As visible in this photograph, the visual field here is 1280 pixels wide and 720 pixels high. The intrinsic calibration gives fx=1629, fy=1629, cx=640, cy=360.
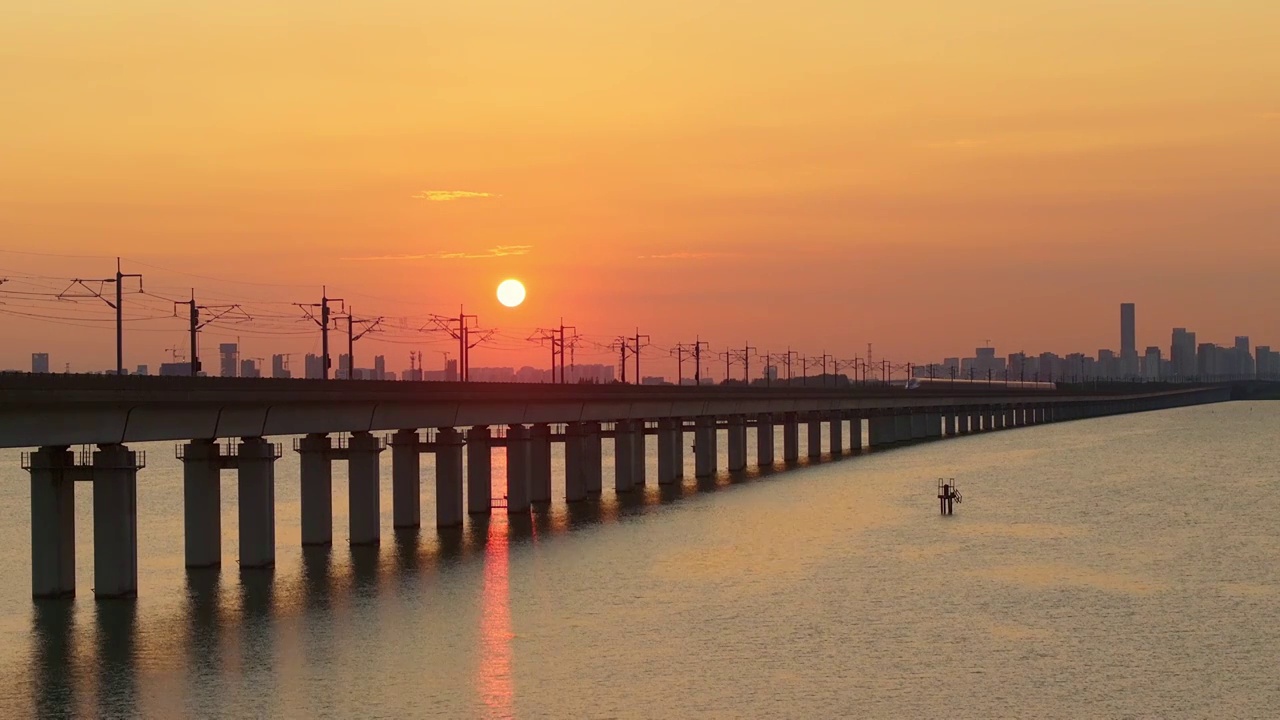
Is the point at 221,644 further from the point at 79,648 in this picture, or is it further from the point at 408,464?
the point at 408,464

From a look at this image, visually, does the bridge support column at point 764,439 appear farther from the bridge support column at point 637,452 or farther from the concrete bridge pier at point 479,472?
the concrete bridge pier at point 479,472

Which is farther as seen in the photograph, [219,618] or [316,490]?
[316,490]

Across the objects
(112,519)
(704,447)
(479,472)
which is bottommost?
(704,447)

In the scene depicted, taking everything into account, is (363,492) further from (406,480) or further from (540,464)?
(540,464)

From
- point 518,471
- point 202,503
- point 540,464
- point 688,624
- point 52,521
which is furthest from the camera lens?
point 540,464

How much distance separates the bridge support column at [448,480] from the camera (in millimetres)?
99500

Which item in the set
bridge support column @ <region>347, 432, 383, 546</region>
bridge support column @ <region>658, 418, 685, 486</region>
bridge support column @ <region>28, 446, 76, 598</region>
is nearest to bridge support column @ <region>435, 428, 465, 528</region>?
bridge support column @ <region>347, 432, 383, 546</region>

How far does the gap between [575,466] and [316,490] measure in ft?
132

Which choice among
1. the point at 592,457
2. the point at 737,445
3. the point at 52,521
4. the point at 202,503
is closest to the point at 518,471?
the point at 592,457

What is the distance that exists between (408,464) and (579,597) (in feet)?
108

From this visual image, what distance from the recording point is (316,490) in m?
85.9

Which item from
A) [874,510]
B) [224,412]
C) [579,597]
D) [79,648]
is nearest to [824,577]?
[579,597]

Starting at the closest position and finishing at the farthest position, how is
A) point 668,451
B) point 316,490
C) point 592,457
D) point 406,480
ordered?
point 316,490 < point 406,480 < point 592,457 < point 668,451

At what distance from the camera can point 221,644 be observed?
5509 cm
